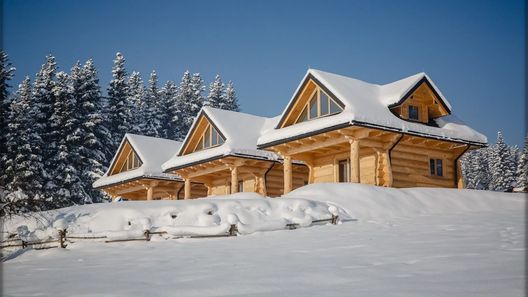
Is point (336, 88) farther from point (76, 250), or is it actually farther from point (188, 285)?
point (188, 285)

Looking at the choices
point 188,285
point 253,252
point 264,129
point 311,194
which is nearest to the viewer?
point 188,285

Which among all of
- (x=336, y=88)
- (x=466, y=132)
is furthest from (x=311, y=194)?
(x=466, y=132)

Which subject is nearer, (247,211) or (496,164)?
(247,211)

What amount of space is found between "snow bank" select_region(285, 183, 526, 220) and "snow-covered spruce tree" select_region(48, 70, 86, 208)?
26.7 m

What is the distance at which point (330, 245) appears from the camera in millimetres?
10594

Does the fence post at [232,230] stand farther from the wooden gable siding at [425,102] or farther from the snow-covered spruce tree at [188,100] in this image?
the snow-covered spruce tree at [188,100]

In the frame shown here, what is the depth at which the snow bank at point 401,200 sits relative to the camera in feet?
56.4

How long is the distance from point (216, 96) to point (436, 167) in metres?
44.0

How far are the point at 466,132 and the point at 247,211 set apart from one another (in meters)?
14.0

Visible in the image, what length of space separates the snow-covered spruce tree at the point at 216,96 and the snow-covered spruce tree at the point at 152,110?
6181 mm

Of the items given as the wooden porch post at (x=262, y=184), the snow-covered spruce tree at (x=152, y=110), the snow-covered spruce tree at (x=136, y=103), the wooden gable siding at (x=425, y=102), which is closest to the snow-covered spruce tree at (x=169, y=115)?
Result: the snow-covered spruce tree at (x=152, y=110)

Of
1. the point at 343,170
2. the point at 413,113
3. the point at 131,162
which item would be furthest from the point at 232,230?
the point at 131,162

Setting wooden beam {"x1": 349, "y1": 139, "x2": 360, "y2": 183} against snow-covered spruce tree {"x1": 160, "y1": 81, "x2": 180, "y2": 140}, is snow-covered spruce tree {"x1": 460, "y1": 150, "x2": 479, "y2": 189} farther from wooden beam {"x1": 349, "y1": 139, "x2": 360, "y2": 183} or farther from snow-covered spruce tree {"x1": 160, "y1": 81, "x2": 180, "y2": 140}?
wooden beam {"x1": 349, "y1": 139, "x2": 360, "y2": 183}

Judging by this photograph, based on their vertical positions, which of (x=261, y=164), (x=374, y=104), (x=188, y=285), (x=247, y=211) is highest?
(x=374, y=104)
